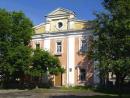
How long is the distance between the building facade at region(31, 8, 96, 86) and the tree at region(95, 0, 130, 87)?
17.8 meters

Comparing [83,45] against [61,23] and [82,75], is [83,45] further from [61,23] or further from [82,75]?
[61,23]

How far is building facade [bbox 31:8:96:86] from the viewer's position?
43.4 metres

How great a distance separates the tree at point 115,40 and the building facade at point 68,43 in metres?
17.8

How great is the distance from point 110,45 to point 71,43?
21176 millimetres

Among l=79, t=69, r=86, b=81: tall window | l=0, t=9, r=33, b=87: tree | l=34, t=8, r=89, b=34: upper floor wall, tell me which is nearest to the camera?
l=0, t=9, r=33, b=87: tree

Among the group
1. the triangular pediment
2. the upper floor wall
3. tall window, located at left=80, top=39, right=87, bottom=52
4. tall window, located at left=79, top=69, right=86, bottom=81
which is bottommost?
tall window, located at left=79, top=69, right=86, bottom=81

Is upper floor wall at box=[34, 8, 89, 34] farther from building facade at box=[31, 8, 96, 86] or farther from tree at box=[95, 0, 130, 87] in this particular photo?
tree at box=[95, 0, 130, 87]

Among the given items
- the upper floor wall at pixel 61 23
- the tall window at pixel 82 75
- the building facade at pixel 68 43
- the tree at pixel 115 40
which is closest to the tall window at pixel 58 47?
the building facade at pixel 68 43

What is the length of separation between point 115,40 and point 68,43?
21.6 m

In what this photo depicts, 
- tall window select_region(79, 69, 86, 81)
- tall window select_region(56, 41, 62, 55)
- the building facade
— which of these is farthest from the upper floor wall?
tall window select_region(79, 69, 86, 81)

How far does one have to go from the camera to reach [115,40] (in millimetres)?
23297

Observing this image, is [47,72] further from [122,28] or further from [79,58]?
[122,28]

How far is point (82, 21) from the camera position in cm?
4406

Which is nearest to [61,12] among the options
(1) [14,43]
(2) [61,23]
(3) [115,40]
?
(2) [61,23]
